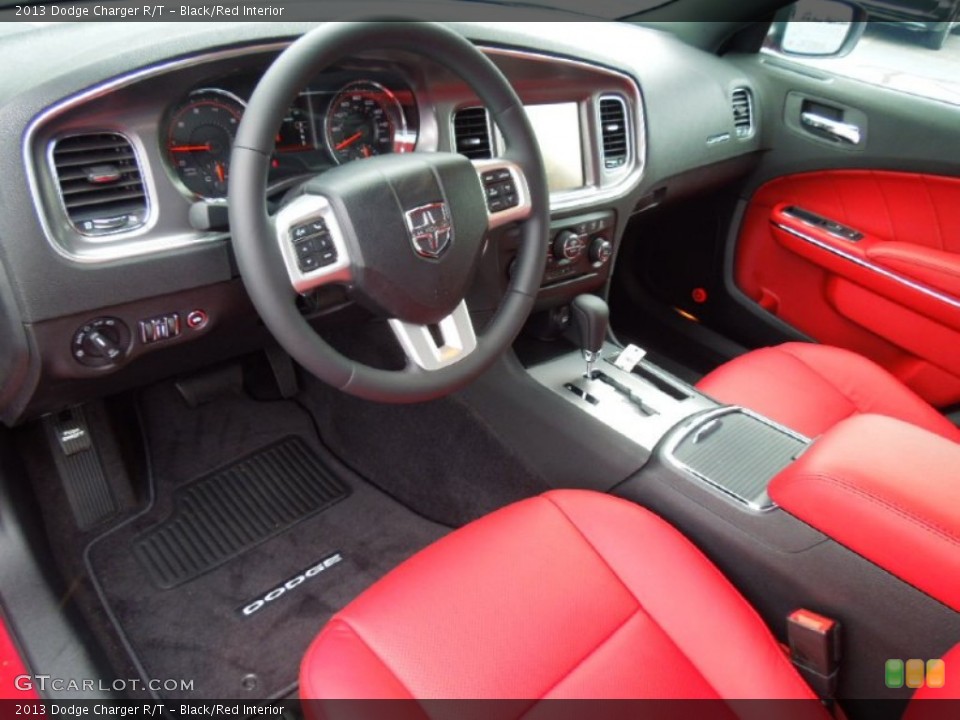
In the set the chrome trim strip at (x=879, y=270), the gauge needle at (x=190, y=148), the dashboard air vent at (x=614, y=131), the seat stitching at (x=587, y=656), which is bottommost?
the chrome trim strip at (x=879, y=270)

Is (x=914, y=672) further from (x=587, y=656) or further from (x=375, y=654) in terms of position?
(x=375, y=654)

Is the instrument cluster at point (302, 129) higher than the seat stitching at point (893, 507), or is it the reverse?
the instrument cluster at point (302, 129)

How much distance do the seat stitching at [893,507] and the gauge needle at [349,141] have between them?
855 mm

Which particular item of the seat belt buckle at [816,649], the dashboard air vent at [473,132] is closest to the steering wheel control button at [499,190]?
the dashboard air vent at [473,132]

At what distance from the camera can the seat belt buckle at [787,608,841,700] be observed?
100cm

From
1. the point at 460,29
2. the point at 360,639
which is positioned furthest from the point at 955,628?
the point at 460,29

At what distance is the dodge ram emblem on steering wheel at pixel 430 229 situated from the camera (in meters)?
1.03

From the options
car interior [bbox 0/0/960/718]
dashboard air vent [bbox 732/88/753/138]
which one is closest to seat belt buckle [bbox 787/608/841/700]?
car interior [bbox 0/0/960/718]

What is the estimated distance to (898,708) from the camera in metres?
0.98

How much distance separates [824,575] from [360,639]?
60 centimetres

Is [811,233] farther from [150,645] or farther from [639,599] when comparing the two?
[150,645]

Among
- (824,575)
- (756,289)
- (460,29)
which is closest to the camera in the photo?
(824,575)

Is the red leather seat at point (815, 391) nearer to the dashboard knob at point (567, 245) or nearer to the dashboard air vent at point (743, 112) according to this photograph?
the dashboard knob at point (567, 245)

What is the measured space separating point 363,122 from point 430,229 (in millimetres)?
369
